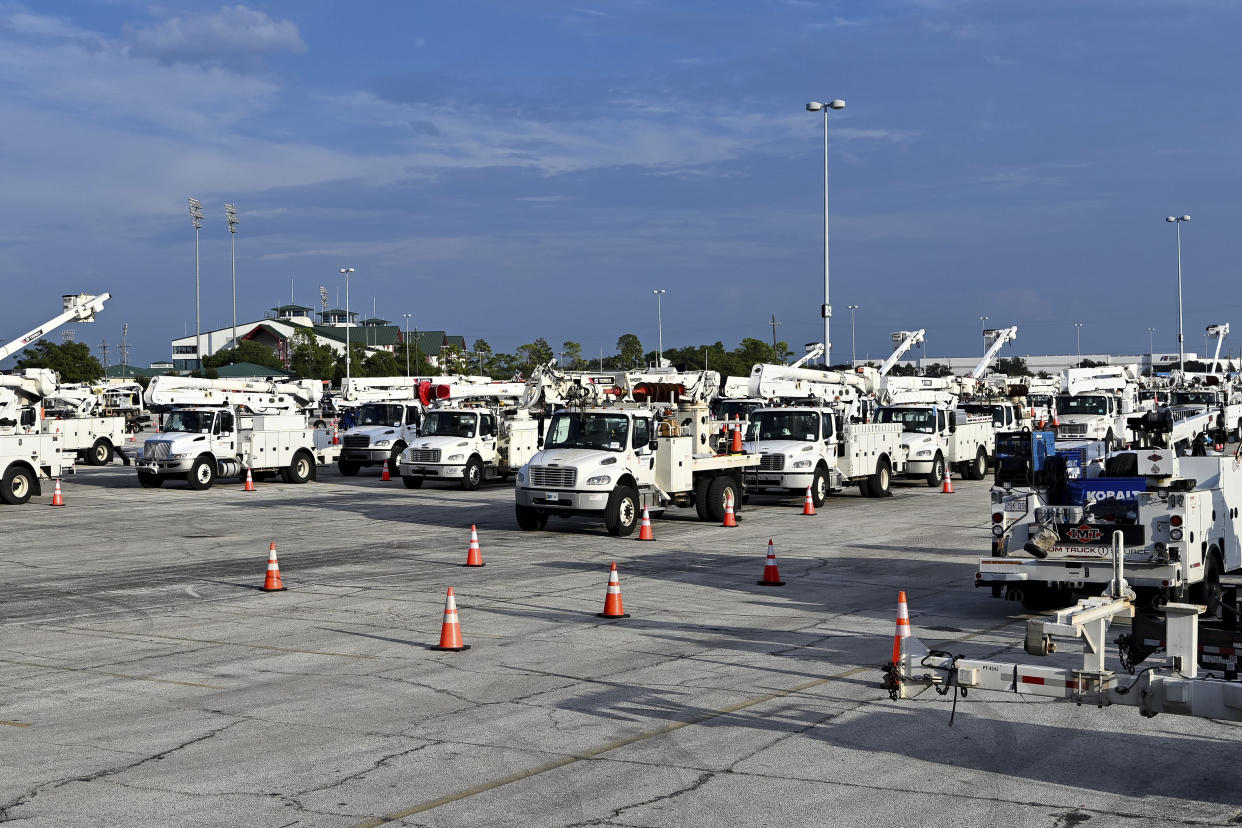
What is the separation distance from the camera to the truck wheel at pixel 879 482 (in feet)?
99.1

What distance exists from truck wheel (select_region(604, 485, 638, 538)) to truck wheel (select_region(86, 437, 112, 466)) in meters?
29.3

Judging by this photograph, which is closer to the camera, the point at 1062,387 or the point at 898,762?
the point at 898,762

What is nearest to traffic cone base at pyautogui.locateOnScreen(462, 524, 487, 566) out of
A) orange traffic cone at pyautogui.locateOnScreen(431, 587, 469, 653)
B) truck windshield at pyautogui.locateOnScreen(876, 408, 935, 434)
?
orange traffic cone at pyautogui.locateOnScreen(431, 587, 469, 653)

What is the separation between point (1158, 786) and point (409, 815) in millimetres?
4376

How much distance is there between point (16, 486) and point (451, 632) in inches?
840

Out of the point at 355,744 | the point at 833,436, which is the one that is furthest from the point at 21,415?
the point at 355,744

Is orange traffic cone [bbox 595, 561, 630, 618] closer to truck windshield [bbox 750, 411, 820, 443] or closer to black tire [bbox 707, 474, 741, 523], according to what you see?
black tire [bbox 707, 474, 741, 523]

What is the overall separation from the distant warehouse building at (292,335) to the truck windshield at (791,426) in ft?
321

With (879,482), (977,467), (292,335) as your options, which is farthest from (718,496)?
(292,335)

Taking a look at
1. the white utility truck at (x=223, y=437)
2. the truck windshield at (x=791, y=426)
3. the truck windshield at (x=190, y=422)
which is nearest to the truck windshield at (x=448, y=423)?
the white utility truck at (x=223, y=437)

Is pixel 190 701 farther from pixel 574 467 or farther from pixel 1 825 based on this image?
pixel 574 467

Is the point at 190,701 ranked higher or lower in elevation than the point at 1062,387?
lower

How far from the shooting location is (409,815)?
23.8 ft

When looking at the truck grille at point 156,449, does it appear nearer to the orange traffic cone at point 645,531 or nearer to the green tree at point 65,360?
the orange traffic cone at point 645,531
